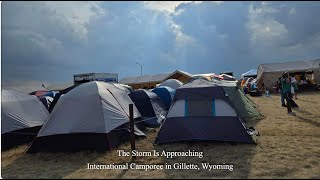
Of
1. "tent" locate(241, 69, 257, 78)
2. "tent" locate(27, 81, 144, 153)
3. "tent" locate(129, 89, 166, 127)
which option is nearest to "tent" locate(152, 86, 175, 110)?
"tent" locate(129, 89, 166, 127)

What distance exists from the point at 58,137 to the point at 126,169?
9.10ft

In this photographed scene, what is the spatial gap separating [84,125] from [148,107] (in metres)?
4.85

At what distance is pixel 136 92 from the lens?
13.6 meters

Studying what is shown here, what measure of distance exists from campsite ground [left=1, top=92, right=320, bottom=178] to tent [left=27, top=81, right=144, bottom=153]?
0.93 ft

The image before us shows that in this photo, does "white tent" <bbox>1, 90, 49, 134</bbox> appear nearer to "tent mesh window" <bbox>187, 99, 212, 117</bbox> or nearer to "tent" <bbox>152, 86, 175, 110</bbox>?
"tent mesh window" <bbox>187, 99, 212, 117</bbox>

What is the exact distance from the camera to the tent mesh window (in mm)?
9008

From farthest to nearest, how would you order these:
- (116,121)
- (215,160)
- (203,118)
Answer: (116,121) → (203,118) → (215,160)

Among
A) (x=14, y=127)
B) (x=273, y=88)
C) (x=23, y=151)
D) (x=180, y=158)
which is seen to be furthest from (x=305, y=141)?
(x=273, y=88)

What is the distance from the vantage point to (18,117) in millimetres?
10211

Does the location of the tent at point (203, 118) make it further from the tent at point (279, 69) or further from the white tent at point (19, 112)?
the tent at point (279, 69)

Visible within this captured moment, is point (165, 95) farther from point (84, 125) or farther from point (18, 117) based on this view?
point (84, 125)

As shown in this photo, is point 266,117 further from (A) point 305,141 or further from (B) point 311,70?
(B) point 311,70

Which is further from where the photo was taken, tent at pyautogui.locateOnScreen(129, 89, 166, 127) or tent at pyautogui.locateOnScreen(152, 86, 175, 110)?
tent at pyautogui.locateOnScreen(152, 86, 175, 110)

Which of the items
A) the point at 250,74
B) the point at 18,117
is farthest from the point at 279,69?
the point at 18,117
